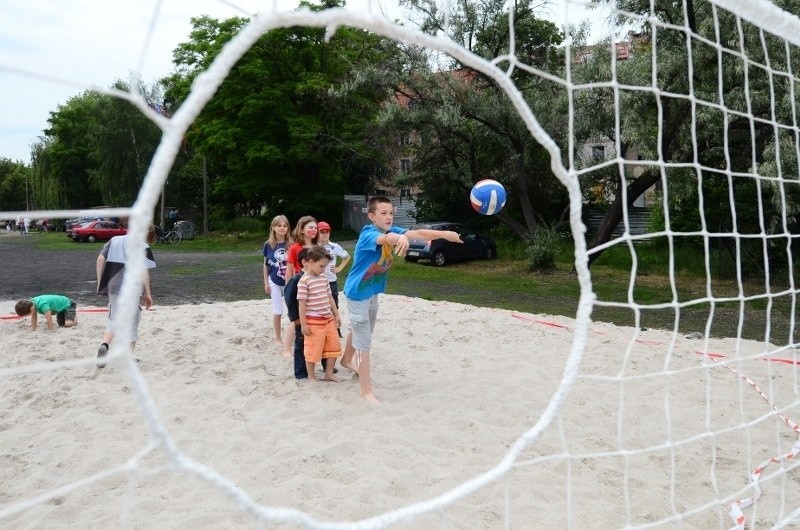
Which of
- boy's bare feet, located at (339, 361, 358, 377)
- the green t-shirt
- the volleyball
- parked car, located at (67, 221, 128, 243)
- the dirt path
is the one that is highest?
the volleyball

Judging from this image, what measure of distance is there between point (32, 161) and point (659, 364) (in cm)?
4480

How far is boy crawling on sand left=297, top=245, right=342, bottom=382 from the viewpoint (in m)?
4.87

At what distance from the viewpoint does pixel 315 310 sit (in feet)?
16.2

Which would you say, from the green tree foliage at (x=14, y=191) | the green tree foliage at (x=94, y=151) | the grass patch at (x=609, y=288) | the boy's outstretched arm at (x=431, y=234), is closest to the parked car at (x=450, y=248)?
the grass patch at (x=609, y=288)

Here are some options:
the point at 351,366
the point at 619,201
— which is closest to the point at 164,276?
the point at 351,366

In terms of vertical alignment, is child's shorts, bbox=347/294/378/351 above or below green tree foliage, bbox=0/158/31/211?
below

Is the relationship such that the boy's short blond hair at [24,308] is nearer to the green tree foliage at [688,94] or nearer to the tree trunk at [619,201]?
the green tree foliage at [688,94]

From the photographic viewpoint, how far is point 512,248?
1767 cm

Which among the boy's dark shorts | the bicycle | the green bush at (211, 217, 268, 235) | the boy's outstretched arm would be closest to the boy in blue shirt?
the boy's outstretched arm

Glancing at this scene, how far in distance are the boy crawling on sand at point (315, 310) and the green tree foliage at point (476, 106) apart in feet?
28.4

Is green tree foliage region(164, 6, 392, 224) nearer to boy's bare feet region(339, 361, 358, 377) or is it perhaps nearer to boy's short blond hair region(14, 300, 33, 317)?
boy's short blond hair region(14, 300, 33, 317)

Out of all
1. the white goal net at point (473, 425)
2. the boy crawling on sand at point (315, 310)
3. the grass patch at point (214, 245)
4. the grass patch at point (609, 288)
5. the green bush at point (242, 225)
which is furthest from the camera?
the green bush at point (242, 225)

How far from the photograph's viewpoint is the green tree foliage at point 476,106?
44.0ft

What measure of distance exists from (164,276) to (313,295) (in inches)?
359
